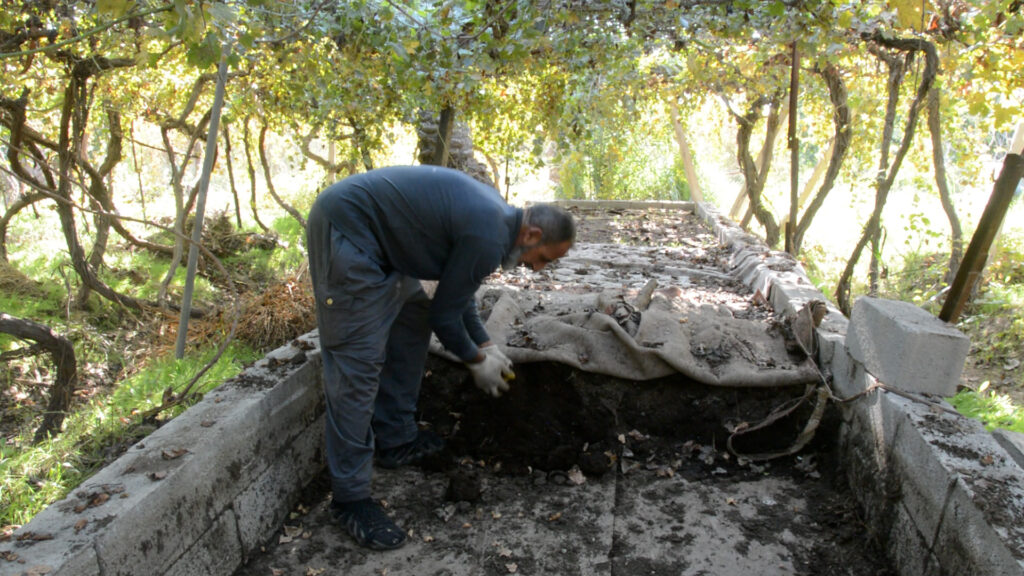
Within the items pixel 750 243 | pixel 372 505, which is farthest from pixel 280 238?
pixel 372 505

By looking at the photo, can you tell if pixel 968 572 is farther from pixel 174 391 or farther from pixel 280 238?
pixel 280 238

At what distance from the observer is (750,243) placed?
619cm

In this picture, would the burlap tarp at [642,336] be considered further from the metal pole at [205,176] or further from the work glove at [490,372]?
the metal pole at [205,176]

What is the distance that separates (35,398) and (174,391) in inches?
107

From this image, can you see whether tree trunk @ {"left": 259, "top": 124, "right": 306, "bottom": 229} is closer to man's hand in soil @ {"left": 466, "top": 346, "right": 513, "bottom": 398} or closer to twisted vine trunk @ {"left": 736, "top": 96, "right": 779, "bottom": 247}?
man's hand in soil @ {"left": 466, "top": 346, "right": 513, "bottom": 398}

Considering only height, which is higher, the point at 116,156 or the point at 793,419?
the point at 116,156

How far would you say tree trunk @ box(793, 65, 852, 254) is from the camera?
6.60m

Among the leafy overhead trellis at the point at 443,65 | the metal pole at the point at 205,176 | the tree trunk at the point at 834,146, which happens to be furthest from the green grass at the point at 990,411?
the metal pole at the point at 205,176

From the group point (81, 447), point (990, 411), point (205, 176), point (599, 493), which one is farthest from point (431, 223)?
point (990, 411)

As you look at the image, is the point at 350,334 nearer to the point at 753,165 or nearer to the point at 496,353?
the point at 496,353

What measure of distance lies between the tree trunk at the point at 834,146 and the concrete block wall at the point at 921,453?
3.86 metres

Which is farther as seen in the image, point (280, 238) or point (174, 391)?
point (280, 238)

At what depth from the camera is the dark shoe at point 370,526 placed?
252 centimetres

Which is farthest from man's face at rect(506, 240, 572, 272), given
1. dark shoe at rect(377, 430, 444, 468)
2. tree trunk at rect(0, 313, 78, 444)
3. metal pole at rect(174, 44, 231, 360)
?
tree trunk at rect(0, 313, 78, 444)
